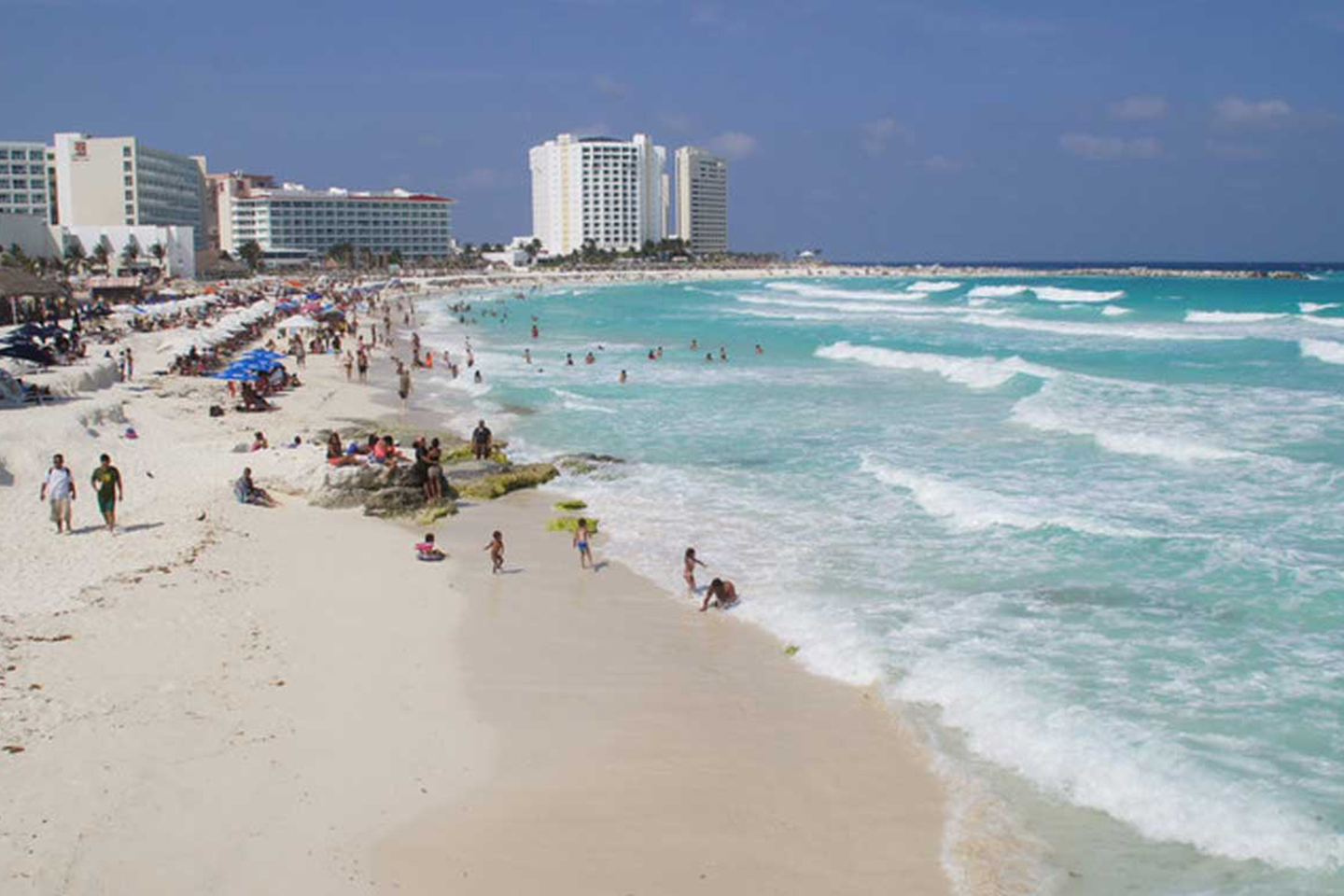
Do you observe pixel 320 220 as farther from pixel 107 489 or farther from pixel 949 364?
pixel 107 489

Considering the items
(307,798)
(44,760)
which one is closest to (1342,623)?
(307,798)

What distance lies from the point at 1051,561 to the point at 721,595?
393 centimetres

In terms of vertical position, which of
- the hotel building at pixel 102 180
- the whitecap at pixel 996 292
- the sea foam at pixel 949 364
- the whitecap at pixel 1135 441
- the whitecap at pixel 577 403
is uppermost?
the hotel building at pixel 102 180

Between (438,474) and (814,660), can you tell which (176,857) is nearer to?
(814,660)

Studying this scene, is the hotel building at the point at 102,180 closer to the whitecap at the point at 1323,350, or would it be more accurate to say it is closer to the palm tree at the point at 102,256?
the palm tree at the point at 102,256

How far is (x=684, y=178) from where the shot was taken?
183 m

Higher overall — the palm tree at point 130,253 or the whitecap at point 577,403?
the palm tree at point 130,253

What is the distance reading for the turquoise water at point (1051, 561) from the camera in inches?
279

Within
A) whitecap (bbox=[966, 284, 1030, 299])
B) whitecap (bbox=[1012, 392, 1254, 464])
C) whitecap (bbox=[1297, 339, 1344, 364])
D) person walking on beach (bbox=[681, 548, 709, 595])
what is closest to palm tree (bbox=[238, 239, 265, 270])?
whitecap (bbox=[966, 284, 1030, 299])

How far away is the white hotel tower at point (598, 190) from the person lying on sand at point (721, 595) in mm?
152287

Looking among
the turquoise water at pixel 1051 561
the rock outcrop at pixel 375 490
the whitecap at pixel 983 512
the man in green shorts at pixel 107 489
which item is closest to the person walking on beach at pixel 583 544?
the turquoise water at pixel 1051 561

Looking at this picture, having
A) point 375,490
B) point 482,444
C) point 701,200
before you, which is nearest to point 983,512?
point 375,490

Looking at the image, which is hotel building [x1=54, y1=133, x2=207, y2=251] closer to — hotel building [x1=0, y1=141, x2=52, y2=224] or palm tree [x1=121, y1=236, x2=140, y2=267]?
hotel building [x1=0, y1=141, x2=52, y2=224]

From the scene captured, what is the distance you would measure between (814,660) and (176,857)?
5.47m
